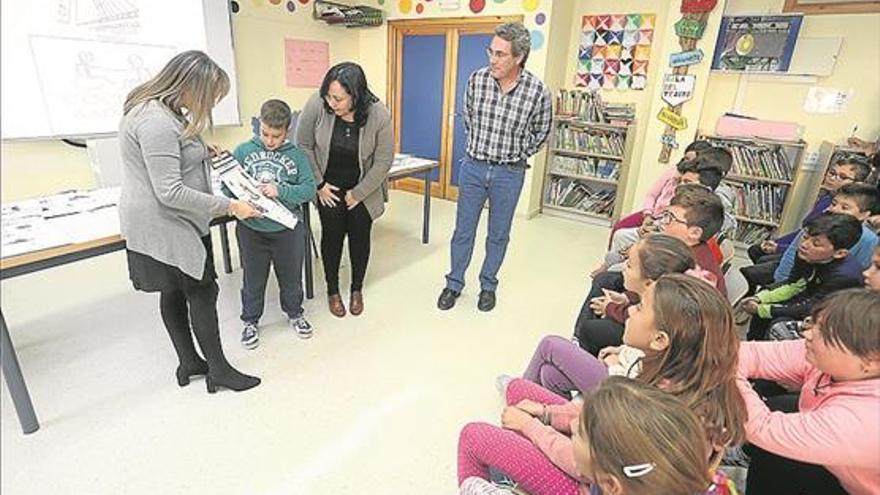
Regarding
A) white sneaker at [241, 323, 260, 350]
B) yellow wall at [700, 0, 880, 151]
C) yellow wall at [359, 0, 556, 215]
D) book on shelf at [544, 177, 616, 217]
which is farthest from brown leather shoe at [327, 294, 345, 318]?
yellow wall at [700, 0, 880, 151]

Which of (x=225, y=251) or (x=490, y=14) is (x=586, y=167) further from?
(x=225, y=251)

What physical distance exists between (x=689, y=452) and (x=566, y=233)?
137 inches

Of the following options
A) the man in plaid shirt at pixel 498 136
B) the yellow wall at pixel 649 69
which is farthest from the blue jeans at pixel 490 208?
the yellow wall at pixel 649 69

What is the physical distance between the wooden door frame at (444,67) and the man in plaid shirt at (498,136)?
6.33ft

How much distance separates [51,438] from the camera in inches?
62.4

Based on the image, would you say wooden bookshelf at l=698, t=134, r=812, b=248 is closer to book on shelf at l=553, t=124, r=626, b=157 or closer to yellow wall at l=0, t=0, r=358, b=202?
book on shelf at l=553, t=124, r=626, b=157

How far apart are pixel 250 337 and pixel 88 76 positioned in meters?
1.52

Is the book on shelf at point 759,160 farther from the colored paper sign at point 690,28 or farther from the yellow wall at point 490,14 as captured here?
the yellow wall at point 490,14

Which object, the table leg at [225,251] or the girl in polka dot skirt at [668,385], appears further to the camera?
the table leg at [225,251]

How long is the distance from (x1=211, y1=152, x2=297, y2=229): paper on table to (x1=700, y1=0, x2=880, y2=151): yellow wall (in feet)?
12.0

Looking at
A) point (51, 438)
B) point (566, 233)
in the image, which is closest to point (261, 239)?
point (51, 438)

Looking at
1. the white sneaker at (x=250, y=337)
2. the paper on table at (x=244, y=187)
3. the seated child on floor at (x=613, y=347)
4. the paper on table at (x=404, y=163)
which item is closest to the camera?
the seated child on floor at (x=613, y=347)

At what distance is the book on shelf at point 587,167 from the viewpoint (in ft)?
14.2

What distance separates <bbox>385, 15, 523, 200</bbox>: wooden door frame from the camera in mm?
4422
